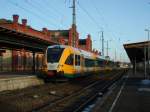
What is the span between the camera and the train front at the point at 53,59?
3203 centimetres

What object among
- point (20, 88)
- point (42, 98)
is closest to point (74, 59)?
point (20, 88)

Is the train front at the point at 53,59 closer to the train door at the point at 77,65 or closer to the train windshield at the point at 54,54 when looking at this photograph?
the train windshield at the point at 54,54

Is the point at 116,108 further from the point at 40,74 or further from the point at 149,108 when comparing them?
the point at 40,74

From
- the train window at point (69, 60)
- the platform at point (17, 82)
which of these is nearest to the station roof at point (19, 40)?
the platform at point (17, 82)

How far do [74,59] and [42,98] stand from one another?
13442mm

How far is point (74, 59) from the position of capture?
35.3m

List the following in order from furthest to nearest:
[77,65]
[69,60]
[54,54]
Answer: [77,65] → [69,60] → [54,54]

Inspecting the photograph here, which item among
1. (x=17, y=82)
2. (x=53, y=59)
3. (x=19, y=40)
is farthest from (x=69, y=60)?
(x=19, y=40)

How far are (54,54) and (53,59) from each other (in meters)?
0.53

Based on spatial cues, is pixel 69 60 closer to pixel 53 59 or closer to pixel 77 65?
pixel 53 59

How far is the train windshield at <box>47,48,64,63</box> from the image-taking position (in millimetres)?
32469

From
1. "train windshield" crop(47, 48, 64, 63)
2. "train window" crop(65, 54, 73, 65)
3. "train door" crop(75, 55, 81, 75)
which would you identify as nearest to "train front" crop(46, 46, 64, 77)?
"train windshield" crop(47, 48, 64, 63)

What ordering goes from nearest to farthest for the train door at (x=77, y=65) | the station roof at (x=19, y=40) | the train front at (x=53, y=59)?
1. the train front at (x=53, y=59)
2. the train door at (x=77, y=65)
3. the station roof at (x=19, y=40)

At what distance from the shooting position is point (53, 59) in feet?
107
